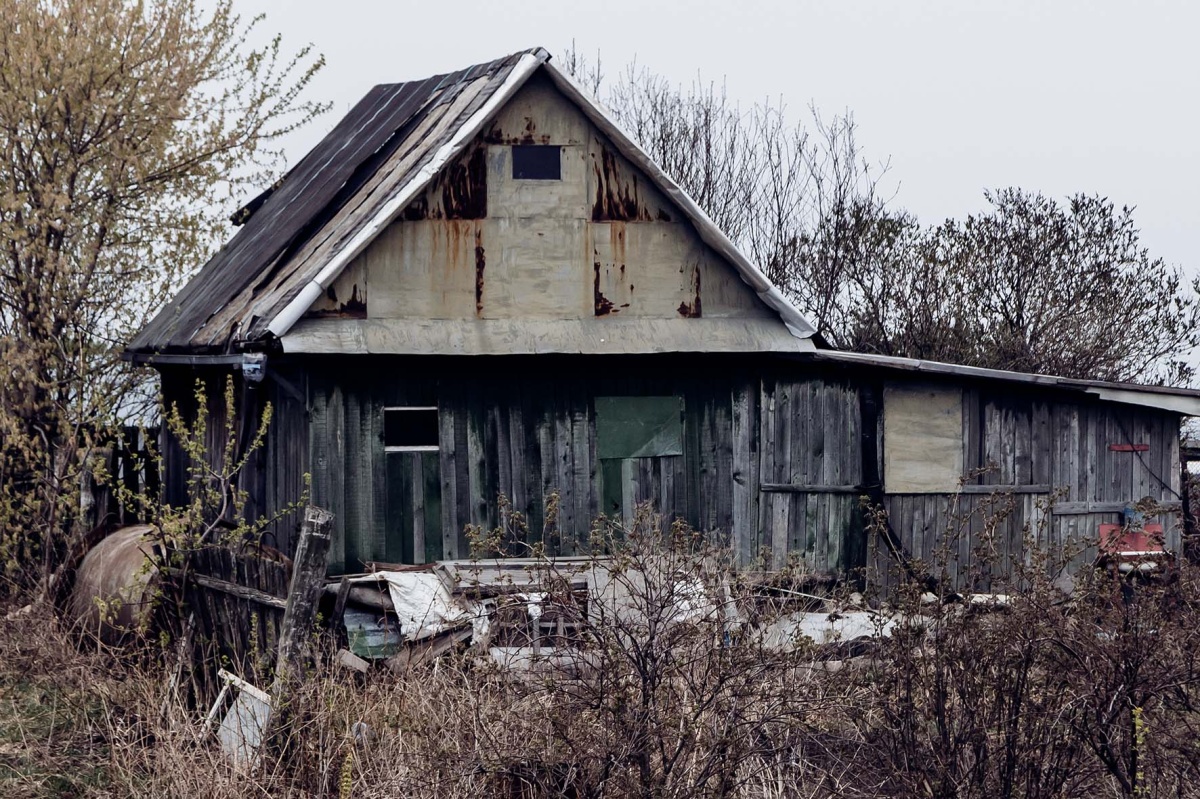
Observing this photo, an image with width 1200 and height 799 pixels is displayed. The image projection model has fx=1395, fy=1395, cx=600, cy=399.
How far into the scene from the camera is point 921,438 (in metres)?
13.2

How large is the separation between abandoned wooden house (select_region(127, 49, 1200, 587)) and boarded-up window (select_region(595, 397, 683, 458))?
21mm

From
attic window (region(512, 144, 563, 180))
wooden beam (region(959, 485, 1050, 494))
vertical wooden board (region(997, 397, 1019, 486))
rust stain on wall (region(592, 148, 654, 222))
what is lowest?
wooden beam (region(959, 485, 1050, 494))

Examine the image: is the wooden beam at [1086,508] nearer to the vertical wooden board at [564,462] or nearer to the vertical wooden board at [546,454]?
the vertical wooden board at [564,462]

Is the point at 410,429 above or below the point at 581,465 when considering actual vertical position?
above

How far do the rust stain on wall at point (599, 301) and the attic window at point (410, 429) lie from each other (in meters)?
1.68

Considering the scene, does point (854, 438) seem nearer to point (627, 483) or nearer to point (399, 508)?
point (627, 483)

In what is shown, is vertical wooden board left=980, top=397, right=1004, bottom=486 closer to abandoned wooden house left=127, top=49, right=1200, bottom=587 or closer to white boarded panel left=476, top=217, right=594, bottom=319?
abandoned wooden house left=127, top=49, right=1200, bottom=587

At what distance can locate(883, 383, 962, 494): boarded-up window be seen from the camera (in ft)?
43.1

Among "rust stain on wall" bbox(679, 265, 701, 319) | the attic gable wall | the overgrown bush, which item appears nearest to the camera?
the overgrown bush

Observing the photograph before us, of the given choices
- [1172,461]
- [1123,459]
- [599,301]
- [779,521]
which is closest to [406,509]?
[599,301]

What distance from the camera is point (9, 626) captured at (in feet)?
37.0

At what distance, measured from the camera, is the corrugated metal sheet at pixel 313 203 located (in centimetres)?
1232

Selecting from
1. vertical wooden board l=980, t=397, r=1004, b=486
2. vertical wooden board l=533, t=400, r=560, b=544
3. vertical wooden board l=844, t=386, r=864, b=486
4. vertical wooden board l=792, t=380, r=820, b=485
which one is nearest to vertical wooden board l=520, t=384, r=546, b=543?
vertical wooden board l=533, t=400, r=560, b=544

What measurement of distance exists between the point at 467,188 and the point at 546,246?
85cm
